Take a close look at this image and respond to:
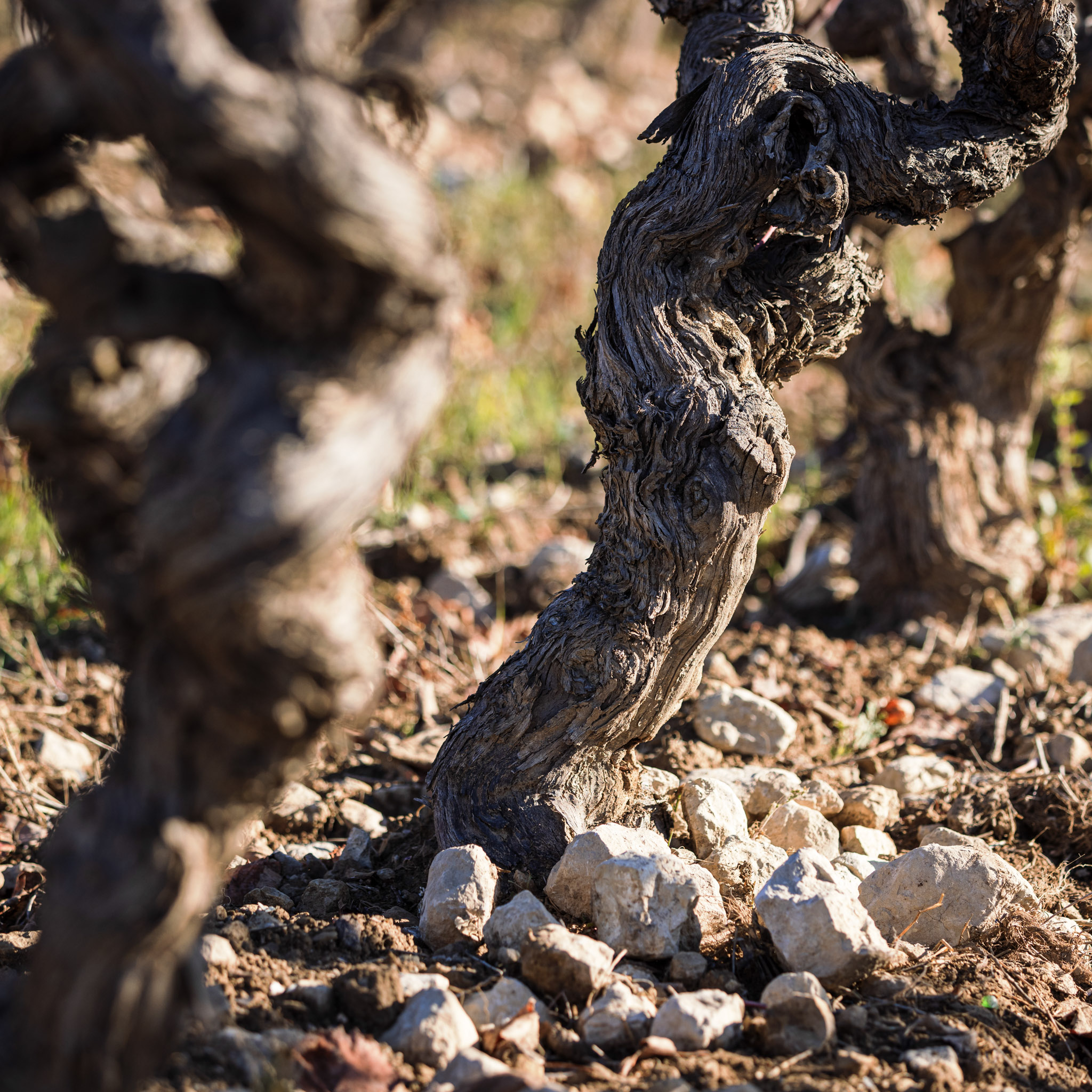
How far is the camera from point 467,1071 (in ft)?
5.21

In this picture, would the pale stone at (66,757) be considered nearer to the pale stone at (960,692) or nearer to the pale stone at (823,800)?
the pale stone at (823,800)

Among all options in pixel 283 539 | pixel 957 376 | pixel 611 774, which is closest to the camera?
pixel 283 539

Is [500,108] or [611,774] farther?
[500,108]

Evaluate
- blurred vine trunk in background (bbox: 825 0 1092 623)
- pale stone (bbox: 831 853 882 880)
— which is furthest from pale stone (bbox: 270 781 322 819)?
blurred vine trunk in background (bbox: 825 0 1092 623)

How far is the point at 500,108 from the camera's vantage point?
34.3 ft

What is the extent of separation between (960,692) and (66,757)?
2.78 m

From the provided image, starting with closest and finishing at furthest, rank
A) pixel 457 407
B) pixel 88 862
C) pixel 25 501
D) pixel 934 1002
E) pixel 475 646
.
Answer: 1. pixel 88 862
2. pixel 934 1002
3. pixel 475 646
4. pixel 25 501
5. pixel 457 407

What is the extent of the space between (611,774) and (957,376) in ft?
7.63

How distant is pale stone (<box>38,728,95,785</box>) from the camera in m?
2.83

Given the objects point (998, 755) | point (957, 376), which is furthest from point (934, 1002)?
point (957, 376)

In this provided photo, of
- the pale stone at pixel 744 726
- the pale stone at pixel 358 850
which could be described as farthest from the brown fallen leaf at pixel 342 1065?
the pale stone at pixel 744 726

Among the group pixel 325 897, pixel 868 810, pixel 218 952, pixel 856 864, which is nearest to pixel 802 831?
pixel 856 864

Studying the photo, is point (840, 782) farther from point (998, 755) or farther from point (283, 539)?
point (283, 539)

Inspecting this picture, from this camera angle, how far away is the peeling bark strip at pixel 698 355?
206cm
